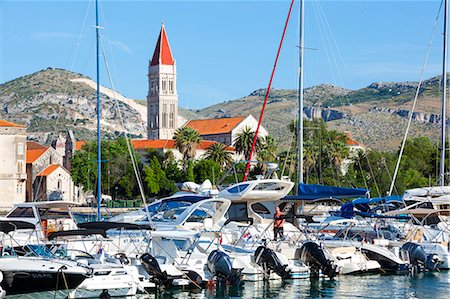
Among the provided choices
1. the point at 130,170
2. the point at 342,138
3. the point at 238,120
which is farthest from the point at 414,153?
the point at 238,120

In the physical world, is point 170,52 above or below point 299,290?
above

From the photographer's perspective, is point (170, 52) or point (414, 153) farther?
point (170, 52)

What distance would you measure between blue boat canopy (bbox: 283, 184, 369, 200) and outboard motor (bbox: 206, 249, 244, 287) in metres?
6.98

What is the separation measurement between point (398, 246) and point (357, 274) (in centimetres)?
246

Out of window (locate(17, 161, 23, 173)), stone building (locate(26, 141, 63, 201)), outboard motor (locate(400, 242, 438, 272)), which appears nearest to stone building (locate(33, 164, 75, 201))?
stone building (locate(26, 141, 63, 201))

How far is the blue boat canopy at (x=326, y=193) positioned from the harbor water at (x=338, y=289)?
13.2ft

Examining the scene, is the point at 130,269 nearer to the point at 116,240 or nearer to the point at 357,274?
the point at 116,240

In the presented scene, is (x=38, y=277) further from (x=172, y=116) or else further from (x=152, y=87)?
(x=152, y=87)

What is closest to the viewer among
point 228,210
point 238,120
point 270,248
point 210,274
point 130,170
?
point 210,274

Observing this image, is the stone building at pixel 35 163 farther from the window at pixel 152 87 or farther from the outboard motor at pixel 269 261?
the outboard motor at pixel 269 261

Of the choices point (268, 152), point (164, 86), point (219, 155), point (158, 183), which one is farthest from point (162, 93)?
point (268, 152)

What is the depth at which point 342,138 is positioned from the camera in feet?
293

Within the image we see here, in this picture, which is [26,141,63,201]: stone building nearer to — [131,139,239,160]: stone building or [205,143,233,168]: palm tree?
[131,139,239,160]: stone building

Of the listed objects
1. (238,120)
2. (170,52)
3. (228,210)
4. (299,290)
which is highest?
(170,52)
